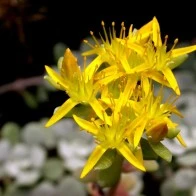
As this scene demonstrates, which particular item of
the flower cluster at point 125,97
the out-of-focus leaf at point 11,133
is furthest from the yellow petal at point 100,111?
the out-of-focus leaf at point 11,133

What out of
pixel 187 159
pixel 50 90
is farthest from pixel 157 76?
pixel 50 90

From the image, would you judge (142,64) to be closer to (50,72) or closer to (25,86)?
(50,72)

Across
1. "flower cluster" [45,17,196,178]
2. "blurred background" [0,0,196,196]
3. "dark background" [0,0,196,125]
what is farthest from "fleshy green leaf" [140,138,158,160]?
"dark background" [0,0,196,125]

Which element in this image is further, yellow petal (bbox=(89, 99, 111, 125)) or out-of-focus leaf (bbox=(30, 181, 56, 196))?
out-of-focus leaf (bbox=(30, 181, 56, 196))

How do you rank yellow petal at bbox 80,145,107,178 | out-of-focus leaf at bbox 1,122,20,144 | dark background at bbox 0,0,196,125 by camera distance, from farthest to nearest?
dark background at bbox 0,0,196,125 < out-of-focus leaf at bbox 1,122,20,144 < yellow petal at bbox 80,145,107,178

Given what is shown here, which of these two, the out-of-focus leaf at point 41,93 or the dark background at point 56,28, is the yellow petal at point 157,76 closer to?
the out-of-focus leaf at point 41,93

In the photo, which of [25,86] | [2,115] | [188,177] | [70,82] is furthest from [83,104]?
[2,115]

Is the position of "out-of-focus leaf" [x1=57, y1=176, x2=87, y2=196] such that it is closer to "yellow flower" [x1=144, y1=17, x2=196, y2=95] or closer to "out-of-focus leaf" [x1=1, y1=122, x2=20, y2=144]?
"out-of-focus leaf" [x1=1, y1=122, x2=20, y2=144]
